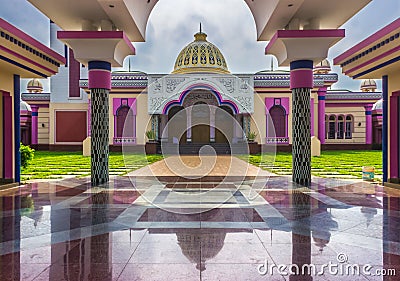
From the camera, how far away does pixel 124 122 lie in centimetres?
2403

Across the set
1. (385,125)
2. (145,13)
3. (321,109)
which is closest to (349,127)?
(321,109)

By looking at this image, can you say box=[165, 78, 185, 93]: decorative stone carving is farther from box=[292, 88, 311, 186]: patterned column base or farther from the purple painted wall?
the purple painted wall

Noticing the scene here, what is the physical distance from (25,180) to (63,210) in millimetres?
4673

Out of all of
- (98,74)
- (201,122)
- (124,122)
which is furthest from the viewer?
(201,122)

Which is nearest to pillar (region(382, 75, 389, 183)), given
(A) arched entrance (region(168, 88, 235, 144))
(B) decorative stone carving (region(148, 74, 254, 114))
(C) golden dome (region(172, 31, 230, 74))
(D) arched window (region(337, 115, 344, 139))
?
(B) decorative stone carving (region(148, 74, 254, 114))

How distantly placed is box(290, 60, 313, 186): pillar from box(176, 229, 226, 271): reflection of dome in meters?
5.09

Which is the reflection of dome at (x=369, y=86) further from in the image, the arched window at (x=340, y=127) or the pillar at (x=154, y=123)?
the pillar at (x=154, y=123)

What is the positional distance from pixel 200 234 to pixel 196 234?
0.05 m

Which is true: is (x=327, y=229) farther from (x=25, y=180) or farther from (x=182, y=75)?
(x=182, y=75)

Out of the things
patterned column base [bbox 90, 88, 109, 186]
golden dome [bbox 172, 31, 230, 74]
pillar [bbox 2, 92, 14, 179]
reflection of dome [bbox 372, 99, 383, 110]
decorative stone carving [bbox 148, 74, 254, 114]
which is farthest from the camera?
reflection of dome [bbox 372, 99, 383, 110]

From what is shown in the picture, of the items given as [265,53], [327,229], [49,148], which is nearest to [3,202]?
[327,229]

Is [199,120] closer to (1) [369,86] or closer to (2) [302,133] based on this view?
(1) [369,86]

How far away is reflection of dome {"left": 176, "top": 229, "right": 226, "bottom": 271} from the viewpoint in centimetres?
366

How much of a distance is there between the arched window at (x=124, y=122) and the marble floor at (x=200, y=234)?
53.3 ft
